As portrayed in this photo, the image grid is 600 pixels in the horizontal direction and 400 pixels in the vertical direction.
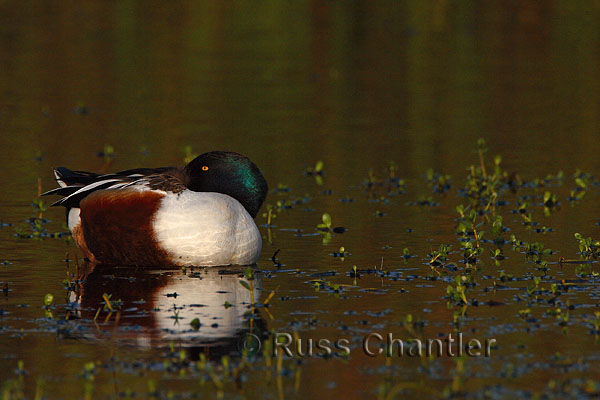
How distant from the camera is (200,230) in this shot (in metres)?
9.62

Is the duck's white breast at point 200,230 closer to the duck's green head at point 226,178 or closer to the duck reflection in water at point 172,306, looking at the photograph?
the duck reflection in water at point 172,306

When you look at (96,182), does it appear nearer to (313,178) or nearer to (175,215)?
(175,215)

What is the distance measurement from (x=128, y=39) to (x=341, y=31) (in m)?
5.17

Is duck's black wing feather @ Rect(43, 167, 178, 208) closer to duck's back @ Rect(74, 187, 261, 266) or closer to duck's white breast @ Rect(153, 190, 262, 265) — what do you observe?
duck's back @ Rect(74, 187, 261, 266)

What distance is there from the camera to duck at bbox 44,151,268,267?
Result: 31.7 feet

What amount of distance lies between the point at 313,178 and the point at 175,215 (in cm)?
442

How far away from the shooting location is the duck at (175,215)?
380 inches

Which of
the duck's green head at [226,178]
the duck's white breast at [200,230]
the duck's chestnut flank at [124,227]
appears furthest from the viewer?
the duck's green head at [226,178]

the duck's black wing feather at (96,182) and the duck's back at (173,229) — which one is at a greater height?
the duck's black wing feather at (96,182)

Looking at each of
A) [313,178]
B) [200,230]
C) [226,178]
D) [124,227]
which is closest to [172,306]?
[200,230]

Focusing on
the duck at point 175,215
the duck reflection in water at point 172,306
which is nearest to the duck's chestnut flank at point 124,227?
the duck at point 175,215

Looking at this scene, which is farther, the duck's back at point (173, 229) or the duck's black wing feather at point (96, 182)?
the duck's black wing feather at point (96, 182)

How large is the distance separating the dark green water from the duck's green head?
556mm

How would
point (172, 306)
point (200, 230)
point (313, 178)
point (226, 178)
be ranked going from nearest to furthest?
point (172, 306), point (200, 230), point (226, 178), point (313, 178)
